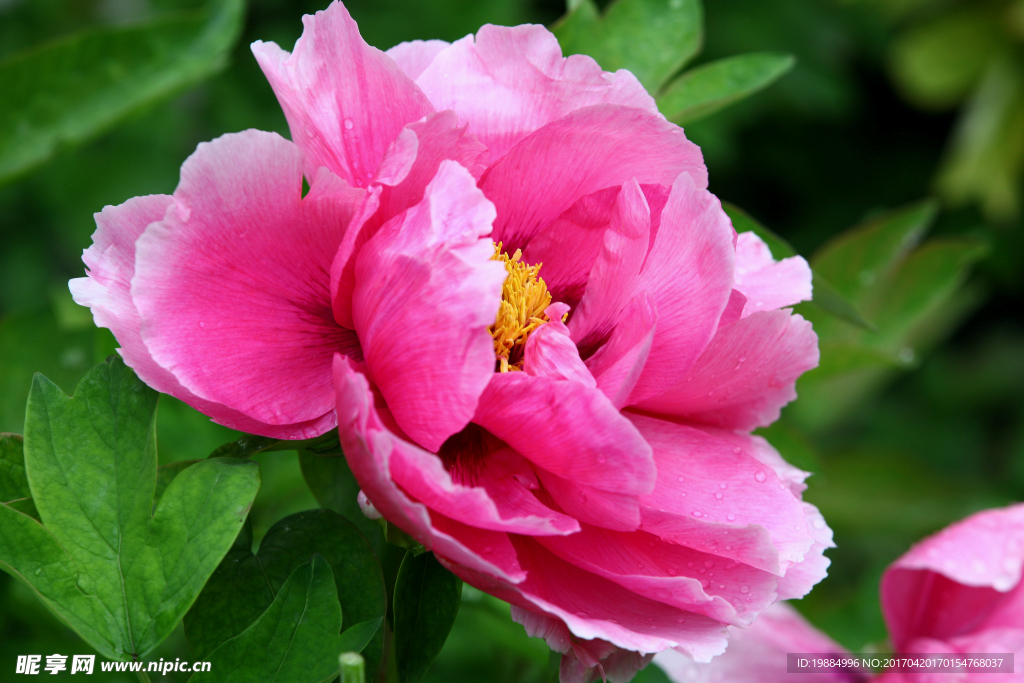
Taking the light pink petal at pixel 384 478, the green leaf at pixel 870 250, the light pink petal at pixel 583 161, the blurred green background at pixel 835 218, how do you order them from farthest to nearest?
the green leaf at pixel 870 250, the blurred green background at pixel 835 218, the light pink petal at pixel 583 161, the light pink petal at pixel 384 478

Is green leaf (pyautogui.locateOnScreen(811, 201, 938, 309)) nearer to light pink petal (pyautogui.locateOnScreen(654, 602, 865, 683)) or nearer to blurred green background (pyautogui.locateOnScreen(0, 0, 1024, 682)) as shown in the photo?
blurred green background (pyautogui.locateOnScreen(0, 0, 1024, 682))

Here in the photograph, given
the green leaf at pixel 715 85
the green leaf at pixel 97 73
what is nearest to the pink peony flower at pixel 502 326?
the green leaf at pixel 715 85

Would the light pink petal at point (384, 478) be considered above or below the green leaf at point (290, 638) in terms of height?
above

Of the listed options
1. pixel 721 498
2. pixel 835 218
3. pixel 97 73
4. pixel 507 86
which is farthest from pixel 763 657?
pixel 835 218

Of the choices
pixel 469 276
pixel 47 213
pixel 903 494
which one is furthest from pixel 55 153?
pixel 903 494

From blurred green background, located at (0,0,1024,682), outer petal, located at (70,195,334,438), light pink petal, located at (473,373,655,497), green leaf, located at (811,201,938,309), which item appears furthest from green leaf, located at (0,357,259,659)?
green leaf, located at (811,201,938,309)

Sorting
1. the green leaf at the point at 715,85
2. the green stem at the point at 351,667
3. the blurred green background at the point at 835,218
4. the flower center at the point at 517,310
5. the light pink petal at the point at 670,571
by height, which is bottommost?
the blurred green background at the point at 835,218

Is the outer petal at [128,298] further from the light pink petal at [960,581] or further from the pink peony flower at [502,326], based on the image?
the light pink petal at [960,581]

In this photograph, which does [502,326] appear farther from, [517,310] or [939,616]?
[939,616]
